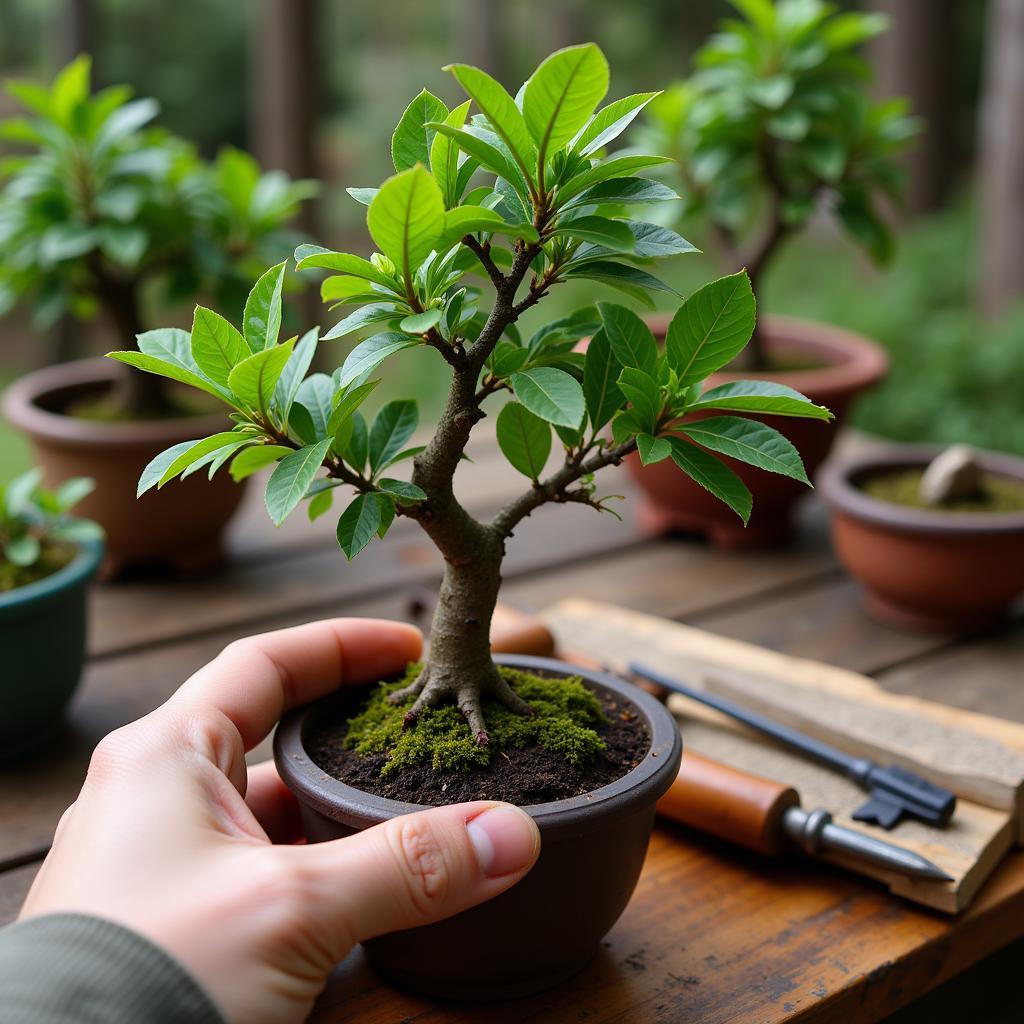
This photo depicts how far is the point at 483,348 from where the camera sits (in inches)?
31.4

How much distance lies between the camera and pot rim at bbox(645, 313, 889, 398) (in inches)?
67.7

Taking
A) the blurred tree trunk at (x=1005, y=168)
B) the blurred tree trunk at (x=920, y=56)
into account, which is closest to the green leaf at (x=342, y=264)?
the blurred tree trunk at (x=1005, y=168)

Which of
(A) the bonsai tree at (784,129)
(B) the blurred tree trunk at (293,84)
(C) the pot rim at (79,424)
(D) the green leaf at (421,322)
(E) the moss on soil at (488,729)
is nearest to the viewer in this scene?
(D) the green leaf at (421,322)

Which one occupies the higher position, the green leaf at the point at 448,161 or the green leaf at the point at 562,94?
the green leaf at the point at 562,94

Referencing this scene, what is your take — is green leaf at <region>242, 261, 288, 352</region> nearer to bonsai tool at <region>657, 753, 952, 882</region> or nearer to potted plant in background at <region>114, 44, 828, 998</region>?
potted plant in background at <region>114, 44, 828, 998</region>

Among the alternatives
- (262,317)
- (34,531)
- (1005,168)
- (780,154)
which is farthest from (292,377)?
(1005,168)

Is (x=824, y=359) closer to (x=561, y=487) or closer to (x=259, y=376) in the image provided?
(x=561, y=487)

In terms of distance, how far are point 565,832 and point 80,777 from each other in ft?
2.13

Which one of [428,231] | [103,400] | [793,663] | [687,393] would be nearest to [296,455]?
[428,231]

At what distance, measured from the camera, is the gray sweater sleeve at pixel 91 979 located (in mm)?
589

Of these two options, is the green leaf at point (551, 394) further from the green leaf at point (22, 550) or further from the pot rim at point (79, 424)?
the pot rim at point (79, 424)

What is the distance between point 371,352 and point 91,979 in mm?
400

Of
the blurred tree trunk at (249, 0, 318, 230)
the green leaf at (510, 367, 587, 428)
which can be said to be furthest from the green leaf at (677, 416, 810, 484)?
the blurred tree trunk at (249, 0, 318, 230)

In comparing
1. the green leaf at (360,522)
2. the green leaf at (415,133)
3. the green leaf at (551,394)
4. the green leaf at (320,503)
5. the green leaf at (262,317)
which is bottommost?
the green leaf at (320,503)
